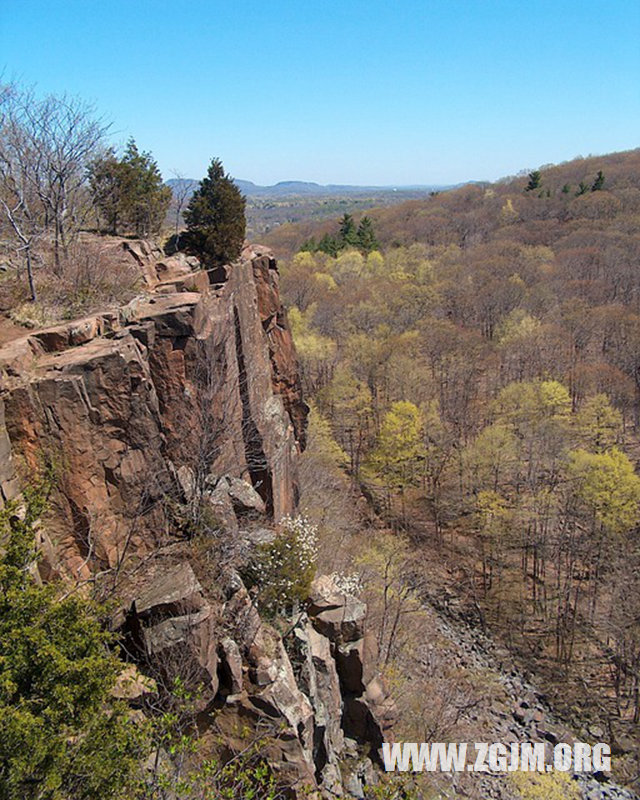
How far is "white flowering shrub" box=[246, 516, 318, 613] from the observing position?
44.3ft

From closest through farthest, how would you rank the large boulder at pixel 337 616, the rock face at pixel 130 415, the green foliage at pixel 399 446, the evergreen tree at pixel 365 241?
1. the rock face at pixel 130 415
2. the large boulder at pixel 337 616
3. the green foliage at pixel 399 446
4. the evergreen tree at pixel 365 241

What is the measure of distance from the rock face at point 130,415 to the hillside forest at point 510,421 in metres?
17.7

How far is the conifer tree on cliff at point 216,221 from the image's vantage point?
20.6 metres

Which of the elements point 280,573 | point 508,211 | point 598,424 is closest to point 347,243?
point 508,211

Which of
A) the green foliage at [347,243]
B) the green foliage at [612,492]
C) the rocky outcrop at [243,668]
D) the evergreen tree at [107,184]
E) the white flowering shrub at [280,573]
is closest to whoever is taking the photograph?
the rocky outcrop at [243,668]

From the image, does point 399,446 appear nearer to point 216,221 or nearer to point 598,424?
point 598,424

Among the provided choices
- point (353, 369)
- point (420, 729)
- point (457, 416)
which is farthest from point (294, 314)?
point (420, 729)

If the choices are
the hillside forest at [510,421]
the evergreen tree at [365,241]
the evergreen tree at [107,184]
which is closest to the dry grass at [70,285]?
the evergreen tree at [107,184]

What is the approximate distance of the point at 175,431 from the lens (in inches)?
551

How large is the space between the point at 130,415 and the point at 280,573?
18.5 ft

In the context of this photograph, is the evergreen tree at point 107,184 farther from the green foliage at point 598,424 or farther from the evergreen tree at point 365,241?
the evergreen tree at point 365,241

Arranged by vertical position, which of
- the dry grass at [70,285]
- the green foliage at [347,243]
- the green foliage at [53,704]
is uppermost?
the green foliage at [347,243]

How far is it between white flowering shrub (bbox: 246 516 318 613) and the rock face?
2.19m

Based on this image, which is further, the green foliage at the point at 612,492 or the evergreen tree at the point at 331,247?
the evergreen tree at the point at 331,247
